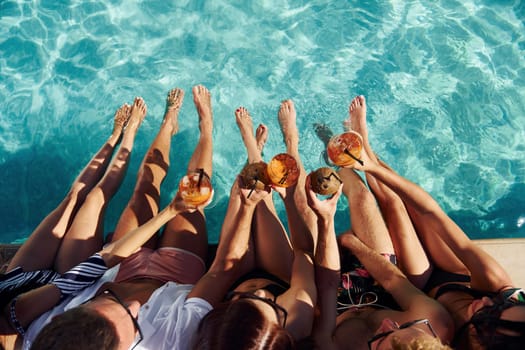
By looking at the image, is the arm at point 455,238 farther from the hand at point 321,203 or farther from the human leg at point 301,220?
the human leg at point 301,220

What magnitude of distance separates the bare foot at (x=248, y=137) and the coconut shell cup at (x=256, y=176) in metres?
1.08

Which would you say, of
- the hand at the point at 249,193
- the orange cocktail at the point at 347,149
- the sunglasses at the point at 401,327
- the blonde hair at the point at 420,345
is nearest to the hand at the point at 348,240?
the orange cocktail at the point at 347,149

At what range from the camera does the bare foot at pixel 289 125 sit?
4132mm

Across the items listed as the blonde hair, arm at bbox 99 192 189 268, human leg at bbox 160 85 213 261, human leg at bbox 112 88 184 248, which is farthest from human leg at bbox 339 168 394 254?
human leg at bbox 112 88 184 248

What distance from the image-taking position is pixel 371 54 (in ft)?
16.4

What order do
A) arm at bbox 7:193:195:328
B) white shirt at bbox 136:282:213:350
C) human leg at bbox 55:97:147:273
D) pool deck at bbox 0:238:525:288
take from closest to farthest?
white shirt at bbox 136:282:213:350 → arm at bbox 7:193:195:328 → human leg at bbox 55:97:147:273 → pool deck at bbox 0:238:525:288

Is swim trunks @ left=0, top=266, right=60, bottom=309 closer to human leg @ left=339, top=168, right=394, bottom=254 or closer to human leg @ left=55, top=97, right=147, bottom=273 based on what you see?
human leg @ left=55, top=97, right=147, bottom=273

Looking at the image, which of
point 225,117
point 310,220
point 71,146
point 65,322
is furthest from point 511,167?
point 71,146

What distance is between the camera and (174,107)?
450 centimetres

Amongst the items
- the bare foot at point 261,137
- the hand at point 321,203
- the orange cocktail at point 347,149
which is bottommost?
the bare foot at point 261,137

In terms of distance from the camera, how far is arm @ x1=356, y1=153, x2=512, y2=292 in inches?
95.6

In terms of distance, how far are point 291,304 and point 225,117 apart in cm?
295

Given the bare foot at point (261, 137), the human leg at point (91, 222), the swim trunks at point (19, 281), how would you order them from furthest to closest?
the bare foot at point (261, 137) → the human leg at point (91, 222) → the swim trunks at point (19, 281)

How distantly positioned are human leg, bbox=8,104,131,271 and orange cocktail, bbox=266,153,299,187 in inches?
76.1
